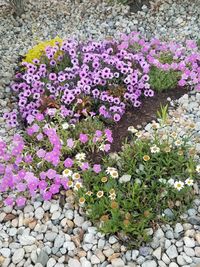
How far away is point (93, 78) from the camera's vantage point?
4.34m

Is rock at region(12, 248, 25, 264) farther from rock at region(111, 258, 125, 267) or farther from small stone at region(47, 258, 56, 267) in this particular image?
rock at region(111, 258, 125, 267)

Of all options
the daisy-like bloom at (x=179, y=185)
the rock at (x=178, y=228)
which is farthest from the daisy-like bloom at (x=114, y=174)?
the rock at (x=178, y=228)

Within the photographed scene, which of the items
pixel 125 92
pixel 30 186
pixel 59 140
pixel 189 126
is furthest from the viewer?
pixel 125 92

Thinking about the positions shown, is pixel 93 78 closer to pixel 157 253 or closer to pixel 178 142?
pixel 178 142

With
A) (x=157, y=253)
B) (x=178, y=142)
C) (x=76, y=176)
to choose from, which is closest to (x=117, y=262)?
(x=157, y=253)

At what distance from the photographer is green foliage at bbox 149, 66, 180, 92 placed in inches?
178

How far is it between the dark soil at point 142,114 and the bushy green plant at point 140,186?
0.35 metres

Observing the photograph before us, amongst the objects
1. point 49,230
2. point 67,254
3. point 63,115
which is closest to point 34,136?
point 63,115

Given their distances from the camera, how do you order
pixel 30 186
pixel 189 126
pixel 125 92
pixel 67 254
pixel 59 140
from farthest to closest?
pixel 125 92
pixel 189 126
pixel 59 140
pixel 30 186
pixel 67 254

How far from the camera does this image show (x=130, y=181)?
3.49 m

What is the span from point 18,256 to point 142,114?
1.81 metres

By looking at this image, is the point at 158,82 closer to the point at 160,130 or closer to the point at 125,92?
the point at 125,92

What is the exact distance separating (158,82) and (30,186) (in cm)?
177

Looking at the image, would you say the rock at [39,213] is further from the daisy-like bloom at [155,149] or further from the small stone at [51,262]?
the daisy-like bloom at [155,149]
